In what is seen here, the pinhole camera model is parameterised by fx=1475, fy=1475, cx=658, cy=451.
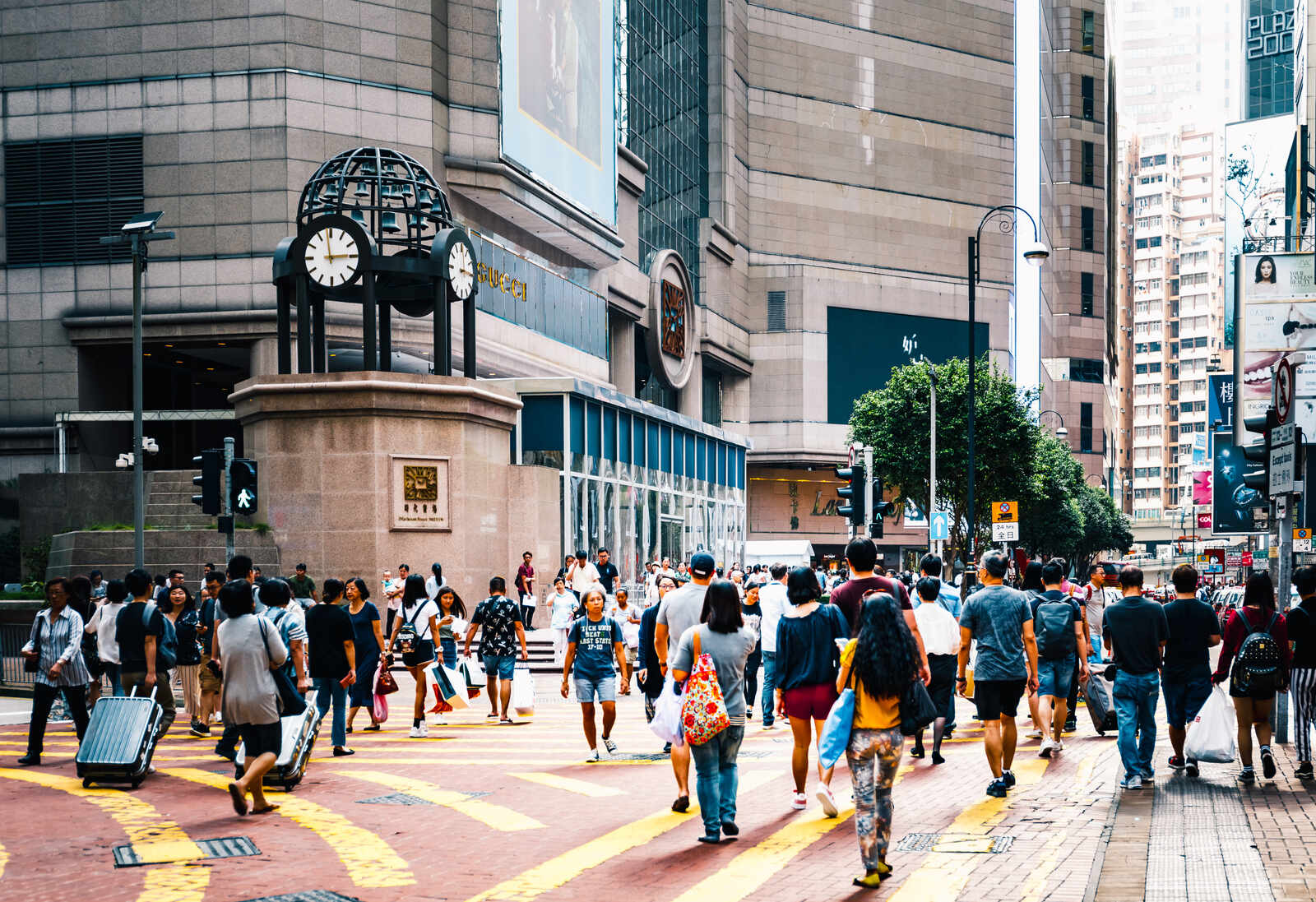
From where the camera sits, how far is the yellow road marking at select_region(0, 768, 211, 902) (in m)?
8.57

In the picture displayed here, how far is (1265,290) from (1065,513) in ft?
141

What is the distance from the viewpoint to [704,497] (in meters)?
54.9

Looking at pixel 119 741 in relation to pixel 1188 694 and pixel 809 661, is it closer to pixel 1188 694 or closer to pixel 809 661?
pixel 809 661

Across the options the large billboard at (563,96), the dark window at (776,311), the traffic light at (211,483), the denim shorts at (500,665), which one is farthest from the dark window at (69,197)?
the dark window at (776,311)

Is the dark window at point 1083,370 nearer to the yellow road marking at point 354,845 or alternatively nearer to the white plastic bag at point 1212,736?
the white plastic bag at point 1212,736

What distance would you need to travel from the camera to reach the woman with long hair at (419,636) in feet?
56.3

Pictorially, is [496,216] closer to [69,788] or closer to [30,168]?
[30,168]

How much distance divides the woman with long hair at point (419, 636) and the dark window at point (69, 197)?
101ft

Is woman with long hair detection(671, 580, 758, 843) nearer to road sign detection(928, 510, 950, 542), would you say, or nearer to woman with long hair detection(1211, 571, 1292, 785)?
woman with long hair detection(1211, 571, 1292, 785)

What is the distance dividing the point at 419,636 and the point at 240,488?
4.70 meters

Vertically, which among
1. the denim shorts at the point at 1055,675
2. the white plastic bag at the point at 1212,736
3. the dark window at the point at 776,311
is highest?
the dark window at the point at 776,311

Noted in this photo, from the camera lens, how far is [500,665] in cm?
1833

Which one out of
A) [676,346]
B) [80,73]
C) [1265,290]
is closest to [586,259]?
[676,346]

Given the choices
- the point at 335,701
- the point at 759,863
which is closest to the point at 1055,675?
the point at 759,863
